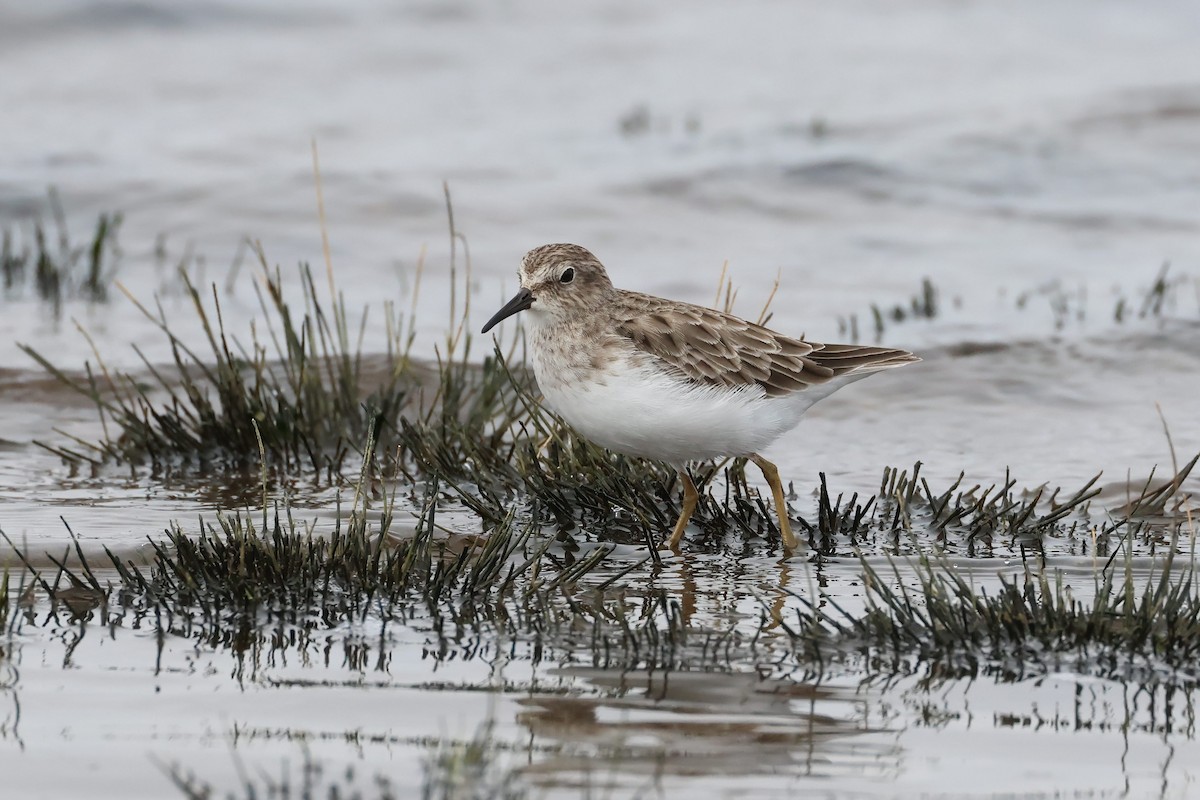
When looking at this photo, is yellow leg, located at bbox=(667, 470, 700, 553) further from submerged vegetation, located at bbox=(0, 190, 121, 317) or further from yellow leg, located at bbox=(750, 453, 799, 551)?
submerged vegetation, located at bbox=(0, 190, 121, 317)

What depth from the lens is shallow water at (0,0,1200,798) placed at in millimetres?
4719

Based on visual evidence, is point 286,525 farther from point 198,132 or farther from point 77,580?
point 198,132

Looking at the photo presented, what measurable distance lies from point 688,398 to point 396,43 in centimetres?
1987

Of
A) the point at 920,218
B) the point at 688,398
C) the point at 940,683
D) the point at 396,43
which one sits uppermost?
the point at 396,43

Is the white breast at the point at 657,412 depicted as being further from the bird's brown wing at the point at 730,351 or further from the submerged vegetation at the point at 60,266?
the submerged vegetation at the point at 60,266

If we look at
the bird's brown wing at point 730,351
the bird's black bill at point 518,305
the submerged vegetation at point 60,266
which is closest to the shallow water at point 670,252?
the submerged vegetation at point 60,266

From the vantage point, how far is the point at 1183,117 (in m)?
21.3

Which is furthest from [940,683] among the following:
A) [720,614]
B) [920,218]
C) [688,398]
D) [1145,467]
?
[920,218]

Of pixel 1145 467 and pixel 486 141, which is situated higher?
pixel 486 141

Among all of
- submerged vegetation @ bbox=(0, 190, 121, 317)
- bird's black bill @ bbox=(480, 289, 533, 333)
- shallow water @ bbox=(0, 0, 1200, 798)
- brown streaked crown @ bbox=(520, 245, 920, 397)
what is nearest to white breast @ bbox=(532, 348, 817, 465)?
brown streaked crown @ bbox=(520, 245, 920, 397)

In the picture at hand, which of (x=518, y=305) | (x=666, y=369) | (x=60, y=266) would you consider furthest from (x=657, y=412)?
(x=60, y=266)

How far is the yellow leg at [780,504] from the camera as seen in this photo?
7.13 m

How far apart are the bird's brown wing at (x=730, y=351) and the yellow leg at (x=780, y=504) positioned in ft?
1.17

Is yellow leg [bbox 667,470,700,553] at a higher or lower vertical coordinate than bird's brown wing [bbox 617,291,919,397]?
lower
